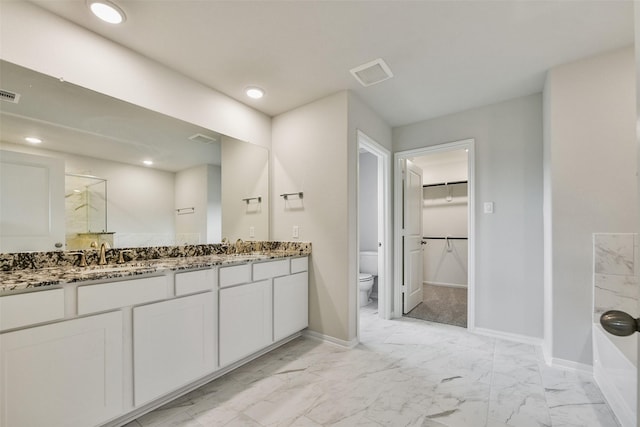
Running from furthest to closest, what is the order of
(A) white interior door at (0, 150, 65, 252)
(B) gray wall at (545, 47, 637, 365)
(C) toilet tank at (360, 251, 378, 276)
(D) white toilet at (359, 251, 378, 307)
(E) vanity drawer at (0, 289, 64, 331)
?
(C) toilet tank at (360, 251, 378, 276)
(D) white toilet at (359, 251, 378, 307)
(B) gray wall at (545, 47, 637, 365)
(A) white interior door at (0, 150, 65, 252)
(E) vanity drawer at (0, 289, 64, 331)

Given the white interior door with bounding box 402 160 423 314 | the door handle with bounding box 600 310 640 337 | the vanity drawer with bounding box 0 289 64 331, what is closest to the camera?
the door handle with bounding box 600 310 640 337

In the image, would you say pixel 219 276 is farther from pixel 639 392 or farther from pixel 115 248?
pixel 639 392

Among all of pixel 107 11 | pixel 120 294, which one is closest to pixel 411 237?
pixel 120 294

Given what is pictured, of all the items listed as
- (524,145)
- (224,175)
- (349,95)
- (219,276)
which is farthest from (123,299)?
(524,145)

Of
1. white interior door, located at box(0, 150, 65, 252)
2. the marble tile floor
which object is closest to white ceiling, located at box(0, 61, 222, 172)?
white interior door, located at box(0, 150, 65, 252)

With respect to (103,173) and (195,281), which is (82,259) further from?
(195,281)

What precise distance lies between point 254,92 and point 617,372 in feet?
10.6

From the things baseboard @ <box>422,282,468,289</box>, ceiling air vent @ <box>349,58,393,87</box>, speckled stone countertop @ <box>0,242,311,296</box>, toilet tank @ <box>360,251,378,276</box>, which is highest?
ceiling air vent @ <box>349,58,393,87</box>

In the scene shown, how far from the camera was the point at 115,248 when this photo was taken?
78.2 inches

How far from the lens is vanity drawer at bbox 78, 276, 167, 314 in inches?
53.7

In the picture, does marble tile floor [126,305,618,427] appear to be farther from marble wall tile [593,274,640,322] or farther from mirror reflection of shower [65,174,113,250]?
mirror reflection of shower [65,174,113,250]

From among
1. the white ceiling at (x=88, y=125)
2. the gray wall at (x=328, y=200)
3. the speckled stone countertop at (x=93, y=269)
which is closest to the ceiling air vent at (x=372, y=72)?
the gray wall at (x=328, y=200)

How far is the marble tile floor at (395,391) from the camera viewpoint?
1597 mm

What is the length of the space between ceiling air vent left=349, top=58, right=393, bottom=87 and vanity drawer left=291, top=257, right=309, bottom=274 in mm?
1709
